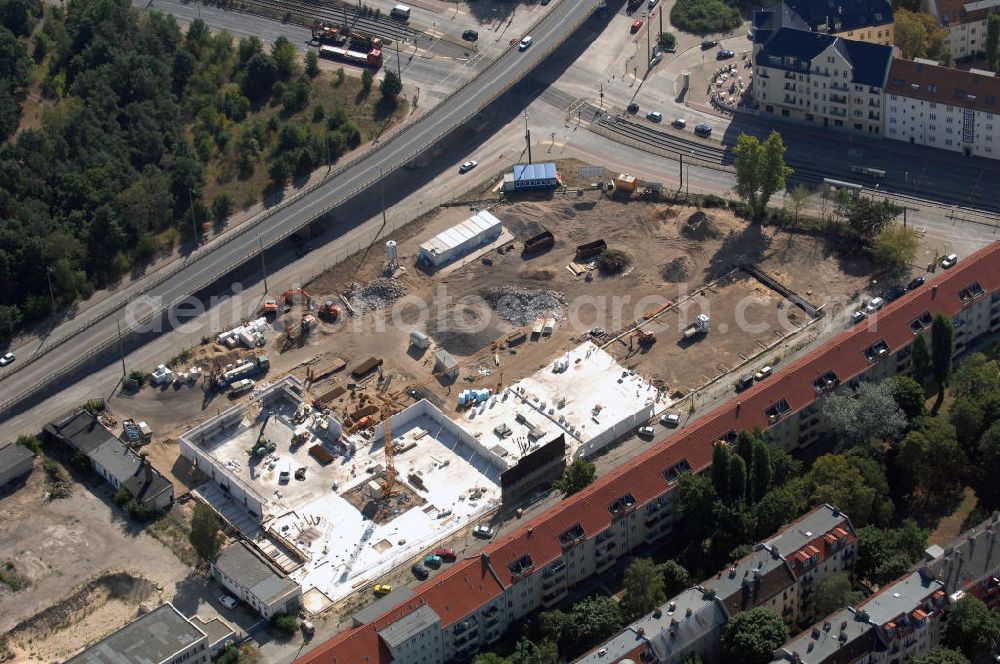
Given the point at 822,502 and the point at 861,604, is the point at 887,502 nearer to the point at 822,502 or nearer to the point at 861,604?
the point at 822,502

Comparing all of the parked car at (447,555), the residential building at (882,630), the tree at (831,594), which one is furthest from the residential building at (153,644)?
the tree at (831,594)

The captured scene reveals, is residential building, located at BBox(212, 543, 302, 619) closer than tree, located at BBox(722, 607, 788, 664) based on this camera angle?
No

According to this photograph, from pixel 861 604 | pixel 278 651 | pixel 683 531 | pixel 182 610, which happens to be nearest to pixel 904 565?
pixel 861 604

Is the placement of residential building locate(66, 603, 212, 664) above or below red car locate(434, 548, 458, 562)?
above

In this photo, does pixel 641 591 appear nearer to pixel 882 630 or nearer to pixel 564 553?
pixel 564 553

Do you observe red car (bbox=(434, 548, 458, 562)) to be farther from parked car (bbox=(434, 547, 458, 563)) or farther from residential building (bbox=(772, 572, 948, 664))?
residential building (bbox=(772, 572, 948, 664))

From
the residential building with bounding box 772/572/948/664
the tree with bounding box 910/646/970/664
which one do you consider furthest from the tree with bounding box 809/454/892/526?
the tree with bounding box 910/646/970/664

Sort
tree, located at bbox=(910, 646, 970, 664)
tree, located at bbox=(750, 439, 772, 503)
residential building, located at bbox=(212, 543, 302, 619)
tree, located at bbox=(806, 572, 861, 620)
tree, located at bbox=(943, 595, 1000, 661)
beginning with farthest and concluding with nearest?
tree, located at bbox=(750, 439, 772, 503), residential building, located at bbox=(212, 543, 302, 619), tree, located at bbox=(806, 572, 861, 620), tree, located at bbox=(943, 595, 1000, 661), tree, located at bbox=(910, 646, 970, 664)
